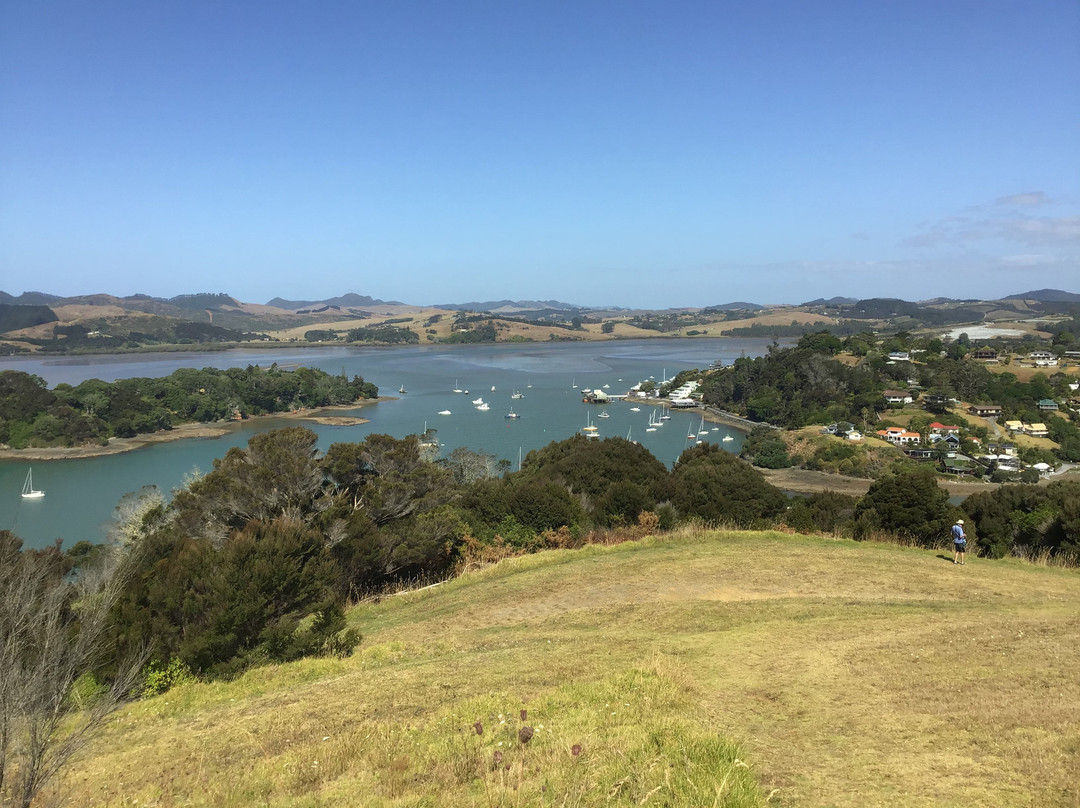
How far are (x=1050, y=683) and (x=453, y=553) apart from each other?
10.2m

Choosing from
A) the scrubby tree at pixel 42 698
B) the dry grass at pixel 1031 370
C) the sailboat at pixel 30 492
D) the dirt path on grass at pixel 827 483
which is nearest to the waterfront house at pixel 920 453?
the dirt path on grass at pixel 827 483

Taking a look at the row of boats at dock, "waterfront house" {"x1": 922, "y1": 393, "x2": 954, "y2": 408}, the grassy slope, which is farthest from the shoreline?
the grassy slope

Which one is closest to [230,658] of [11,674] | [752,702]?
[11,674]

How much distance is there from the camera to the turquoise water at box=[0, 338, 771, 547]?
3812 cm

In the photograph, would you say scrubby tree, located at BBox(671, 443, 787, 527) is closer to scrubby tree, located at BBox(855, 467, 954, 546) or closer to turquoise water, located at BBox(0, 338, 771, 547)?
scrubby tree, located at BBox(855, 467, 954, 546)

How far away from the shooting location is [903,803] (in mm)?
3350

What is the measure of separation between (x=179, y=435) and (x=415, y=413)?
69.6ft

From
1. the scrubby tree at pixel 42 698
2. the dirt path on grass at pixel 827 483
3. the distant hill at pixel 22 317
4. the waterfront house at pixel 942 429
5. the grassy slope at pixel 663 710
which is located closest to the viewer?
the scrubby tree at pixel 42 698

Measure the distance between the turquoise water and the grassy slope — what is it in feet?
98.2

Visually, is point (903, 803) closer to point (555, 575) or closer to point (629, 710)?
point (629, 710)

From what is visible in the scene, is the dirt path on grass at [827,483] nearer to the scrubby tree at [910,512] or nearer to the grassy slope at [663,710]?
the scrubby tree at [910,512]

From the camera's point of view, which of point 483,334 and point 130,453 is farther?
point 483,334

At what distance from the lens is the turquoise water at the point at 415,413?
38.1m

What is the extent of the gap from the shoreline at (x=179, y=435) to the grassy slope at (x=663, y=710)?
52526 millimetres
